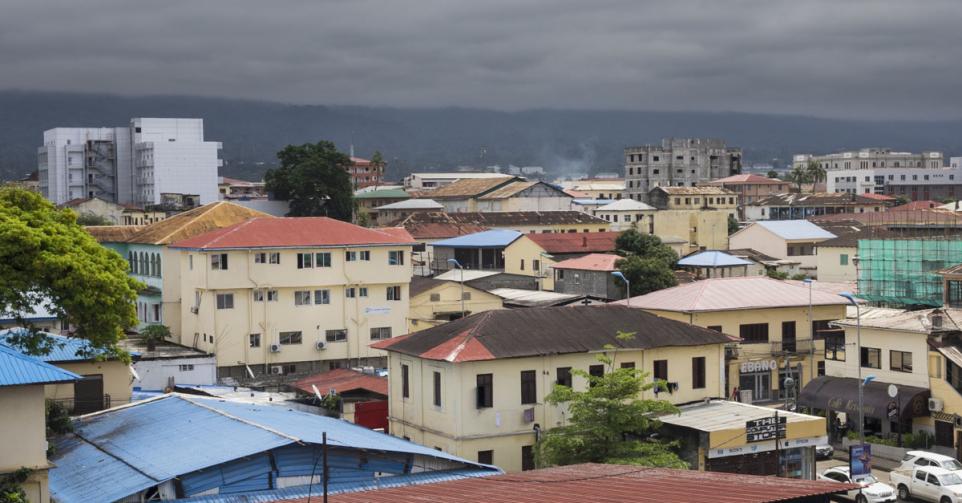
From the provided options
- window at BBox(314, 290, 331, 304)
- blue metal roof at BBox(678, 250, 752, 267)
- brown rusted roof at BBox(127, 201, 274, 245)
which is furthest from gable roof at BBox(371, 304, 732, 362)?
blue metal roof at BBox(678, 250, 752, 267)

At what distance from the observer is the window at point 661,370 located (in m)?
41.8

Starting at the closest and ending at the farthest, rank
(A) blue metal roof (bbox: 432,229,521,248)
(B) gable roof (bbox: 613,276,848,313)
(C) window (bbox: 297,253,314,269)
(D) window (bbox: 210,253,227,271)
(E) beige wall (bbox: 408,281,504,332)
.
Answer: (B) gable roof (bbox: 613,276,848,313) → (D) window (bbox: 210,253,227,271) → (C) window (bbox: 297,253,314,269) → (E) beige wall (bbox: 408,281,504,332) → (A) blue metal roof (bbox: 432,229,521,248)

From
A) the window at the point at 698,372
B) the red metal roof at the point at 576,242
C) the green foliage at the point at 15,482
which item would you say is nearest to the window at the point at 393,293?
the window at the point at 698,372

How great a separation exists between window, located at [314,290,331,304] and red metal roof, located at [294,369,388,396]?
9247 millimetres

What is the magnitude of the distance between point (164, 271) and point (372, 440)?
109 ft

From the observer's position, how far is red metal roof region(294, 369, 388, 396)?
46281 mm

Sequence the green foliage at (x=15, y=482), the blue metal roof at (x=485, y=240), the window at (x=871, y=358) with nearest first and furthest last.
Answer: the green foliage at (x=15, y=482)
the window at (x=871, y=358)
the blue metal roof at (x=485, y=240)

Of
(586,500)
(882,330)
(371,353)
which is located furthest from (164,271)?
(586,500)

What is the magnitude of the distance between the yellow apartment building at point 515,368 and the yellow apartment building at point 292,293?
16.2 meters

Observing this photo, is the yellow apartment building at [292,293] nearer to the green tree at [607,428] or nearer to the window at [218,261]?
the window at [218,261]

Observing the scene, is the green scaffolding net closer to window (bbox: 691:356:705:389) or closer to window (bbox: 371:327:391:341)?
window (bbox: 691:356:705:389)

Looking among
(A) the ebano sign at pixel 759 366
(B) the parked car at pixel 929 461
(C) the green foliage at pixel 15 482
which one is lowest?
(B) the parked car at pixel 929 461

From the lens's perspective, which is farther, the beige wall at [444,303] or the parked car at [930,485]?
the beige wall at [444,303]

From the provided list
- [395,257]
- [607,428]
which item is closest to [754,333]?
[395,257]
